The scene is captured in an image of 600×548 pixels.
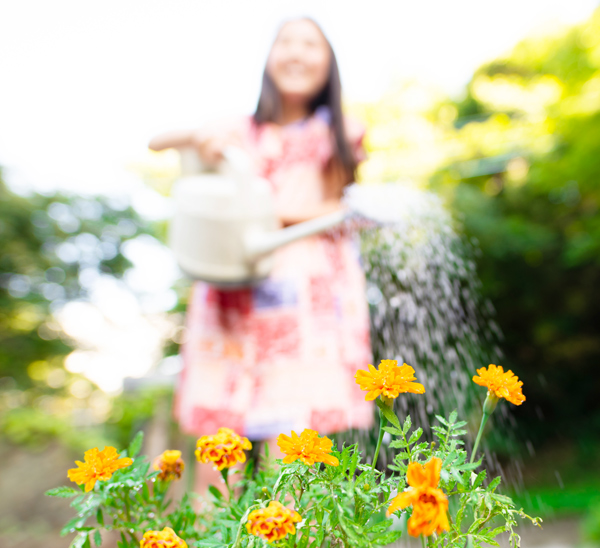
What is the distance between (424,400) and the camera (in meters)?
1.39

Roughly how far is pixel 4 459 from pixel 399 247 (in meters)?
3.08

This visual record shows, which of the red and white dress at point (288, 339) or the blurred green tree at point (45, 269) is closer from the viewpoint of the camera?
the red and white dress at point (288, 339)

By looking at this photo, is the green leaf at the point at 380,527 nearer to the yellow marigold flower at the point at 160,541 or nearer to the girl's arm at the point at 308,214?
the yellow marigold flower at the point at 160,541

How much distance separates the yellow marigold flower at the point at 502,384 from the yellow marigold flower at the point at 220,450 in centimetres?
29

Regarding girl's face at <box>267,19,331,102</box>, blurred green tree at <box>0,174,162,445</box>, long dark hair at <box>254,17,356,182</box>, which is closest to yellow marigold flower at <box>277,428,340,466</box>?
long dark hair at <box>254,17,356,182</box>

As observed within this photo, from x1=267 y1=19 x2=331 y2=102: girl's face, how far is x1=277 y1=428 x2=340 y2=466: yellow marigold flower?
1465 mm

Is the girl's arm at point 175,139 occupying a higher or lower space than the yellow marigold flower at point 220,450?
higher

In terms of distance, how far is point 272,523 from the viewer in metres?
0.40

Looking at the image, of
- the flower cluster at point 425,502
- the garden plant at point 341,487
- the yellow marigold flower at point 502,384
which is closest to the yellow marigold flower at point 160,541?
the garden plant at point 341,487

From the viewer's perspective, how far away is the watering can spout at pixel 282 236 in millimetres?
1222

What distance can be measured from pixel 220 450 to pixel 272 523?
138mm

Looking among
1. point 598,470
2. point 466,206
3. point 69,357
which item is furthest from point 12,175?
point 598,470

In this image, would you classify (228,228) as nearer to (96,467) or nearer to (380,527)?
(96,467)

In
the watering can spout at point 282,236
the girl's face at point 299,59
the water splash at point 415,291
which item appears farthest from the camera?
the girl's face at point 299,59
